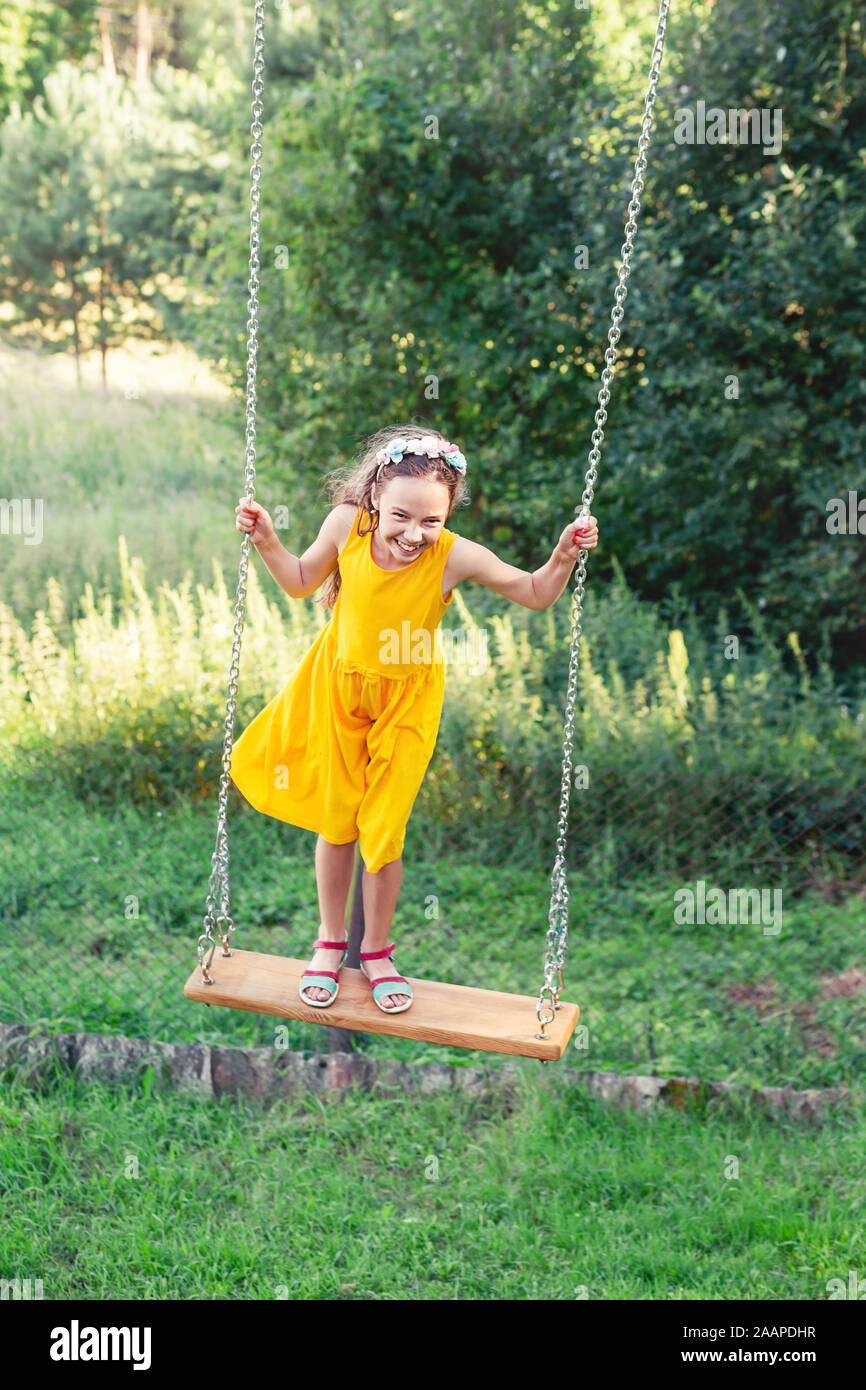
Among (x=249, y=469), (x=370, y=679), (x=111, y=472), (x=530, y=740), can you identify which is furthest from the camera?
(x=111, y=472)

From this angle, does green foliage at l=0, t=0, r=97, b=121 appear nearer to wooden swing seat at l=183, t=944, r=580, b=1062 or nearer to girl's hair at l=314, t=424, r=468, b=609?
girl's hair at l=314, t=424, r=468, b=609

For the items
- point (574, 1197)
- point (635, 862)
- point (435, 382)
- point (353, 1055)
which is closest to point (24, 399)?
point (435, 382)

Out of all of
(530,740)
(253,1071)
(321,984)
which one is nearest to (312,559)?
(321,984)

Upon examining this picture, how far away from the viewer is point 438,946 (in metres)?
5.33

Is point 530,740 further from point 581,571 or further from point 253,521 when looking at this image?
point 253,521

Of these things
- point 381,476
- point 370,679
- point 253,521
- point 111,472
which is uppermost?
point 111,472

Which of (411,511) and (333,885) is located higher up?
(411,511)

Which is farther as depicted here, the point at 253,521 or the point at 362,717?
the point at 362,717

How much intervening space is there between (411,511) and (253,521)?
1.36 feet

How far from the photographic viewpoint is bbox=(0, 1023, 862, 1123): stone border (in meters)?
4.30

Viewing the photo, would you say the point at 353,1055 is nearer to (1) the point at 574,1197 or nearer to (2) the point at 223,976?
(1) the point at 574,1197

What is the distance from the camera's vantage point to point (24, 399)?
13.3 metres

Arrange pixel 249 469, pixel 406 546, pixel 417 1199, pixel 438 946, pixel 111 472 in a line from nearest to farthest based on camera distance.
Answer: pixel 249 469 → pixel 406 546 → pixel 417 1199 → pixel 438 946 → pixel 111 472

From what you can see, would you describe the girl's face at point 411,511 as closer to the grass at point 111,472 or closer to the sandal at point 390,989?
the sandal at point 390,989
